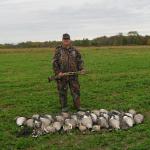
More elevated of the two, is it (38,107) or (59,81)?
(59,81)

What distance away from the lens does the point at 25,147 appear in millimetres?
10648

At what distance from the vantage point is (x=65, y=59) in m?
13.8

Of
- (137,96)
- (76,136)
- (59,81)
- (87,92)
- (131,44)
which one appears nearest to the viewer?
(76,136)

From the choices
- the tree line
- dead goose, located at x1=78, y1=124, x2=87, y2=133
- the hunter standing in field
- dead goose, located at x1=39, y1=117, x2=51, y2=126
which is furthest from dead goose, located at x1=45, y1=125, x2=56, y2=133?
the tree line

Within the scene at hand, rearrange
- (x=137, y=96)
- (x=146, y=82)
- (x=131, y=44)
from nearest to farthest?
1. (x=137, y=96)
2. (x=146, y=82)
3. (x=131, y=44)

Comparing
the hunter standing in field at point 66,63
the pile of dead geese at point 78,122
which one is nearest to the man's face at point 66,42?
the hunter standing in field at point 66,63

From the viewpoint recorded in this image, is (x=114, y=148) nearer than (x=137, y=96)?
Yes

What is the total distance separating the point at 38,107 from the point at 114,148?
17.7ft

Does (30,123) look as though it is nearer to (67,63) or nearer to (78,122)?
Result: (78,122)

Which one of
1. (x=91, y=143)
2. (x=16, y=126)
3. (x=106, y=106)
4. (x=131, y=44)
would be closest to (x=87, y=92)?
(x=106, y=106)

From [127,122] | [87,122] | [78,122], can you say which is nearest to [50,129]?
[78,122]

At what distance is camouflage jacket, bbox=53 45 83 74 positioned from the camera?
1374cm

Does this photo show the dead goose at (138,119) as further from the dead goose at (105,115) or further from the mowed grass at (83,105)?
the dead goose at (105,115)

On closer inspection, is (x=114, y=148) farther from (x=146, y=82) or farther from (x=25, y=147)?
(x=146, y=82)
